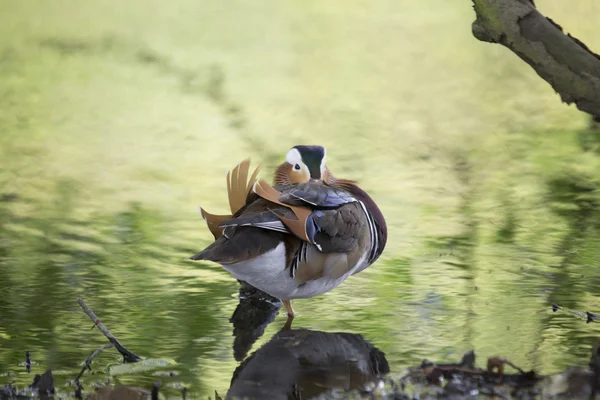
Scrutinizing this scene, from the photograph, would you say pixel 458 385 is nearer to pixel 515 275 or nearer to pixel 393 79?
pixel 515 275

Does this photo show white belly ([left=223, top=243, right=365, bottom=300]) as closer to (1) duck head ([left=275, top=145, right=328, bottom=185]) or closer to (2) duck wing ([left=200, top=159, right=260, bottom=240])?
(2) duck wing ([left=200, top=159, right=260, bottom=240])

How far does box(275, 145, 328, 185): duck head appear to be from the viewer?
4996 mm

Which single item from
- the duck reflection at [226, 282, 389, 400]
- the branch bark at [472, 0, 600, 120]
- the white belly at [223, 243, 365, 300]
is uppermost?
the branch bark at [472, 0, 600, 120]

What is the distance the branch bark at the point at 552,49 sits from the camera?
4191 millimetres

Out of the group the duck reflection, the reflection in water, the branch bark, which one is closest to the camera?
the duck reflection

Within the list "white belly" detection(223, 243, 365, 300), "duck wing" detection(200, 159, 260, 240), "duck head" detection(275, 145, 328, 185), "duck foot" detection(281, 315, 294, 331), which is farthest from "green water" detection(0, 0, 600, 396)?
"duck head" detection(275, 145, 328, 185)

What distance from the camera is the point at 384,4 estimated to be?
40.9 ft

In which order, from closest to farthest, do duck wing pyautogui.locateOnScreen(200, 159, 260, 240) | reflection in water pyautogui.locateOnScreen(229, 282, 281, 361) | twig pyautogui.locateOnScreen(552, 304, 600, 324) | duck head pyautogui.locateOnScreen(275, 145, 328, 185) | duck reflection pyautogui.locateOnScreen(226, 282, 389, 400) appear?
duck reflection pyautogui.locateOnScreen(226, 282, 389, 400) < reflection in water pyautogui.locateOnScreen(229, 282, 281, 361) < twig pyautogui.locateOnScreen(552, 304, 600, 324) < duck wing pyautogui.locateOnScreen(200, 159, 260, 240) < duck head pyautogui.locateOnScreen(275, 145, 328, 185)

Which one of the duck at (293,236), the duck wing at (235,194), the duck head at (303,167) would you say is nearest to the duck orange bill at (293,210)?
the duck at (293,236)

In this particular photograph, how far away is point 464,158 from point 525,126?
108cm

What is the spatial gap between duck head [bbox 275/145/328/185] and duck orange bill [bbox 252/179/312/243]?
584 mm

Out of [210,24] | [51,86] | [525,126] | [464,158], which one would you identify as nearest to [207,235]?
[464,158]

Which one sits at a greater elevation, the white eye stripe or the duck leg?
the white eye stripe

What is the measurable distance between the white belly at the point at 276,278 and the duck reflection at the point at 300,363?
0.54 feet
